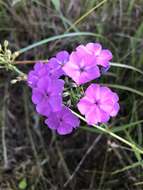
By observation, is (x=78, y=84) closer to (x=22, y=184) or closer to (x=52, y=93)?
(x=52, y=93)

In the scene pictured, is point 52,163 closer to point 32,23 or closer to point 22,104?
point 22,104

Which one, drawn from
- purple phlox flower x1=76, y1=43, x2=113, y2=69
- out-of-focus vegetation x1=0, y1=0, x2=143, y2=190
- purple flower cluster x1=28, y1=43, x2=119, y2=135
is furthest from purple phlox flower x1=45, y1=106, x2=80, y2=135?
out-of-focus vegetation x1=0, y1=0, x2=143, y2=190

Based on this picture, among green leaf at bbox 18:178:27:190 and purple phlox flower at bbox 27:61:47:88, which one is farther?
green leaf at bbox 18:178:27:190

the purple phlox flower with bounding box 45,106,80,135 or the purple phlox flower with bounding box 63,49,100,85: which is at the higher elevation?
the purple phlox flower with bounding box 63,49,100,85

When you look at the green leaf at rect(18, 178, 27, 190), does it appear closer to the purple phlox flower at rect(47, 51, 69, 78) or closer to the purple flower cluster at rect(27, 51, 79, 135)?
the purple flower cluster at rect(27, 51, 79, 135)

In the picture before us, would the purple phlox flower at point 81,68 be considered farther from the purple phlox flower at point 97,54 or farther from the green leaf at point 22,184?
the green leaf at point 22,184

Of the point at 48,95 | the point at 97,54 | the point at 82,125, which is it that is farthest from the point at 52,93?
the point at 82,125

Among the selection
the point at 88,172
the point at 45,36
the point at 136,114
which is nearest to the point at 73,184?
the point at 88,172
